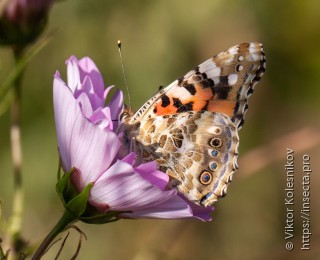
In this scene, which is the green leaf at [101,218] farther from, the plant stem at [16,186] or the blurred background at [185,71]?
the blurred background at [185,71]

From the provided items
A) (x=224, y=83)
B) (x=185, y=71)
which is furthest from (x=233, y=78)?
(x=185, y=71)

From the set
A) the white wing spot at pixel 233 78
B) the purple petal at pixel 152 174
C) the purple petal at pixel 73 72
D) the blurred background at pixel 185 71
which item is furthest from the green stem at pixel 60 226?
the blurred background at pixel 185 71

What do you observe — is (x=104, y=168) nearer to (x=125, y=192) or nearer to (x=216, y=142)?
(x=125, y=192)

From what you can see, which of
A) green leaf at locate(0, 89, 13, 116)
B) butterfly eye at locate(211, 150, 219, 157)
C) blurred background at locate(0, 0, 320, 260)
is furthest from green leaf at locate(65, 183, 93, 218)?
blurred background at locate(0, 0, 320, 260)

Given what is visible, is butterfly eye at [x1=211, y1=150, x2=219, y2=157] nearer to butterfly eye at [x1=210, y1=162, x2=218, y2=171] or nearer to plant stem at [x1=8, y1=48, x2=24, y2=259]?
butterfly eye at [x1=210, y1=162, x2=218, y2=171]

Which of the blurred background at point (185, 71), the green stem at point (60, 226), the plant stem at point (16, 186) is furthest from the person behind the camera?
the blurred background at point (185, 71)
